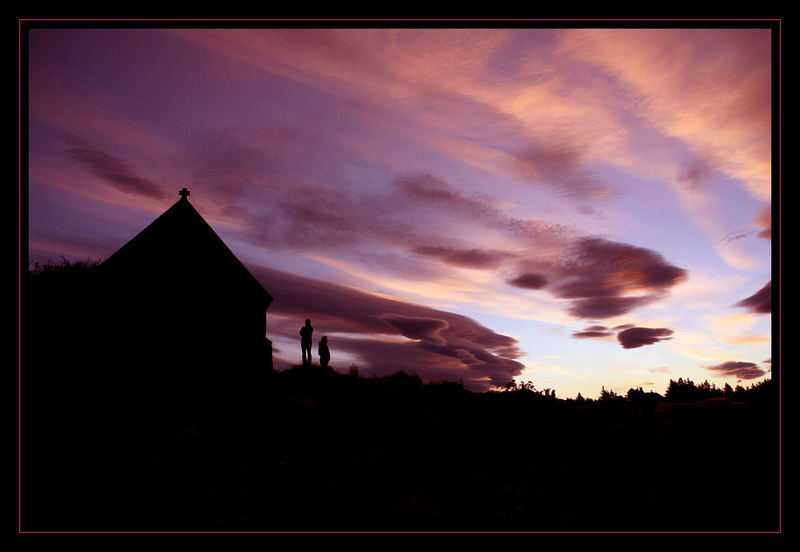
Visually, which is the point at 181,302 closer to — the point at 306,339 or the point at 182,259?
the point at 182,259

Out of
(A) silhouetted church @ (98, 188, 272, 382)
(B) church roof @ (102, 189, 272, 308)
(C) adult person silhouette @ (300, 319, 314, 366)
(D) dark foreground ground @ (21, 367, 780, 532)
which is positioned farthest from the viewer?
(C) adult person silhouette @ (300, 319, 314, 366)

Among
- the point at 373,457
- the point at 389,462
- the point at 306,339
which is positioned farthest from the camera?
the point at 306,339

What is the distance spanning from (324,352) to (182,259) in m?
8.54

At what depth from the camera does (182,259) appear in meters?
18.3

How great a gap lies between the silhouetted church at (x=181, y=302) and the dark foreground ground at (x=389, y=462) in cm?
114

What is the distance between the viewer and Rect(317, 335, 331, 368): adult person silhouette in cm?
2397

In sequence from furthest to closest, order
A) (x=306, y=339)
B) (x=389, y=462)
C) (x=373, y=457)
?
(x=306, y=339) < (x=373, y=457) < (x=389, y=462)

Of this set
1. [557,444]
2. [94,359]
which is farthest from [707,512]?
[94,359]

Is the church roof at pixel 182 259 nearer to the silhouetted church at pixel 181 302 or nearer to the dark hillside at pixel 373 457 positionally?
the silhouetted church at pixel 181 302

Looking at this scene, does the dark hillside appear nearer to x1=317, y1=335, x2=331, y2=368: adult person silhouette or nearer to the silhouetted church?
the silhouetted church

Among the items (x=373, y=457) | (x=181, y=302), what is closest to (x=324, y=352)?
(x=181, y=302)

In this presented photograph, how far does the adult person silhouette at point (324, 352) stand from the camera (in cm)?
2397

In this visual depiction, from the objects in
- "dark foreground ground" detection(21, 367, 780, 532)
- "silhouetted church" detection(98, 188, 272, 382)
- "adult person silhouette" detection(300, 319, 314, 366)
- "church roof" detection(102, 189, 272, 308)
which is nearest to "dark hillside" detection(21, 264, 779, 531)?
"dark foreground ground" detection(21, 367, 780, 532)

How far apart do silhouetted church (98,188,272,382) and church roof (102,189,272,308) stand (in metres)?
0.03
